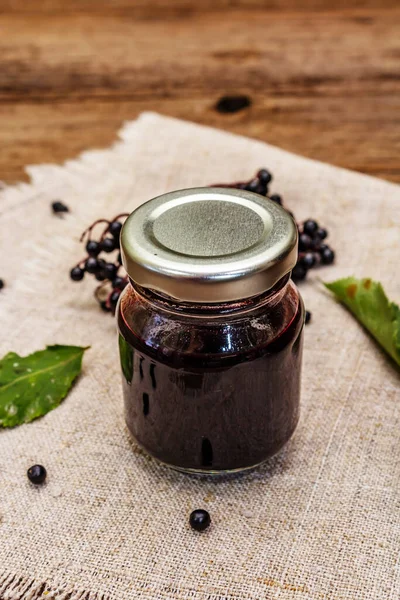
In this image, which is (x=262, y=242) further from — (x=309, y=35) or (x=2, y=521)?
(x=309, y=35)

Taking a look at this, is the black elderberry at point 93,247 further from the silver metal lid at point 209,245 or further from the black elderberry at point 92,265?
the silver metal lid at point 209,245

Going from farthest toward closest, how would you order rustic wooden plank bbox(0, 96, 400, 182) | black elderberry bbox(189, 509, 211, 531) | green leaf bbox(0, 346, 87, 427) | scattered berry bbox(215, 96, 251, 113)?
scattered berry bbox(215, 96, 251, 113) < rustic wooden plank bbox(0, 96, 400, 182) < green leaf bbox(0, 346, 87, 427) < black elderberry bbox(189, 509, 211, 531)

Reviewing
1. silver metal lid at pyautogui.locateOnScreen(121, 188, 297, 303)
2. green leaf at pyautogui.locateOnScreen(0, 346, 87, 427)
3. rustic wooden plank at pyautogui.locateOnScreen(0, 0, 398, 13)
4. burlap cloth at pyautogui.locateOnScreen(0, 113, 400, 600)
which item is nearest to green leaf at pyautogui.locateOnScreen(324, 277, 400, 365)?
burlap cloth at pyautogui.locateOnScreen(0, 113, 400, 600)

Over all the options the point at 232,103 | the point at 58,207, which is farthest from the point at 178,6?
the point at 58,207

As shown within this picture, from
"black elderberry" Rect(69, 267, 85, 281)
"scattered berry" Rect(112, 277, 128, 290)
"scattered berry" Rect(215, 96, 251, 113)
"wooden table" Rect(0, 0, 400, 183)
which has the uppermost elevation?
"scattered berry" Rect(112, 277, 128, 290)

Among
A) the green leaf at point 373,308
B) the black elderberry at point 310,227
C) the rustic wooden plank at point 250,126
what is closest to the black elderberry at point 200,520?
the green leaf at point 373,308

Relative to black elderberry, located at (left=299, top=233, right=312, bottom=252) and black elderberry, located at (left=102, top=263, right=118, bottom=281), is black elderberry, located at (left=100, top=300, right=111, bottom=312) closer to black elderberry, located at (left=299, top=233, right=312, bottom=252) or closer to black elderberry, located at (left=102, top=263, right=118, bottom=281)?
black elderberry, located at (left=102, top=263, right=118, bottom=281)

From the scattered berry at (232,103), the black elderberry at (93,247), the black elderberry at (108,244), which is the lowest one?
the scattered berry at (232,103)
